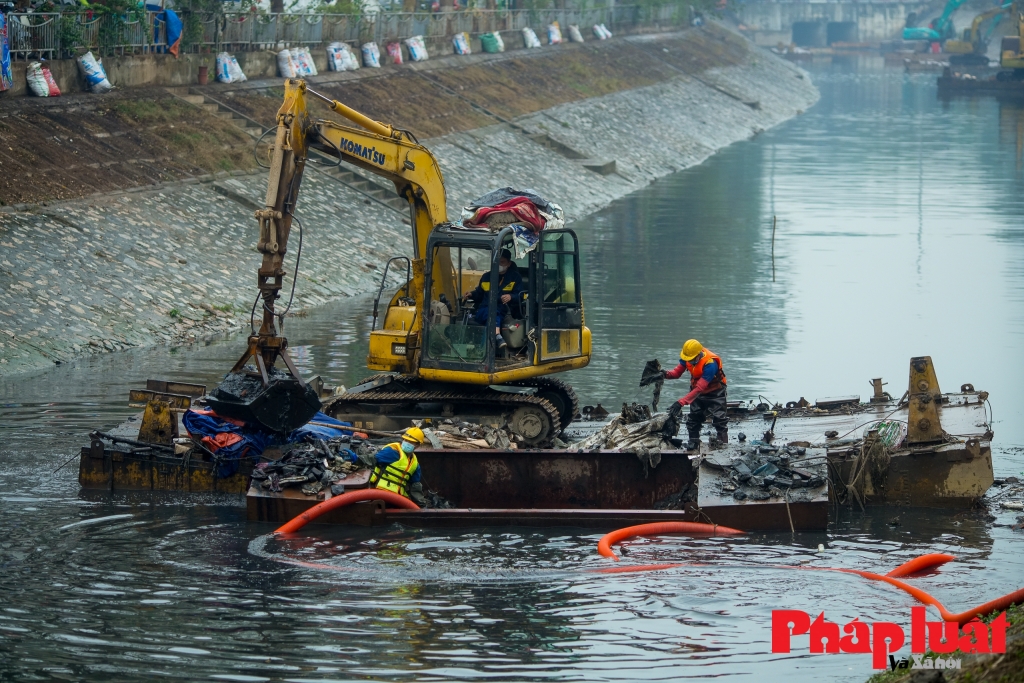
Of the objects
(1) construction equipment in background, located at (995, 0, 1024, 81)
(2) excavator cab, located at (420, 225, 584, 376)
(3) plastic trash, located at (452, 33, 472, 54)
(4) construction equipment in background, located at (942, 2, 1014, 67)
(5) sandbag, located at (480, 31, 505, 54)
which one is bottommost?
(2) excavator cab, located at (420, 225, 584, 376)

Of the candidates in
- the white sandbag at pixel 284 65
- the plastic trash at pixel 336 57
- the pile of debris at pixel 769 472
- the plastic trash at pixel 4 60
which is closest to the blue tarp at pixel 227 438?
the pile of debris at pixel 769 472

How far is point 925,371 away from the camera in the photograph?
17.5 meters

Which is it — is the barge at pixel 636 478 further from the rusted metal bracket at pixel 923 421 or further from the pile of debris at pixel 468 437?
the pile of debris at pixel 468 437

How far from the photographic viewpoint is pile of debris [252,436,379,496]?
16125 millimetres

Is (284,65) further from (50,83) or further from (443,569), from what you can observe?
(443,569)

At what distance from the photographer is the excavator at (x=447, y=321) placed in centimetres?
1803

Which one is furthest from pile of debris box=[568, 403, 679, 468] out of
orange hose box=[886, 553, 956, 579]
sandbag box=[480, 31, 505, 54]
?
sandbag box=[480, 31, 505, 54]

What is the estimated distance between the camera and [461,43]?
60.3 meters

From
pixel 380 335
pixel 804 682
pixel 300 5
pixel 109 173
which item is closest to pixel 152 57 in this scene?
pixel 109 173

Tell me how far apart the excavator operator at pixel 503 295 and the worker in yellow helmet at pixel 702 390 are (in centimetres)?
215

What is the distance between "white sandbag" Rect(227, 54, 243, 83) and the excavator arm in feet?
79.1

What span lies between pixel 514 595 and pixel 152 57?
28.2 m

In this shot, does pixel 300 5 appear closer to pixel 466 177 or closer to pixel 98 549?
pixel 466 177

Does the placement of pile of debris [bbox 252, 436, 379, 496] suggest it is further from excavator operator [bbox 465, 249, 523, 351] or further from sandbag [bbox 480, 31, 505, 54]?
sandbag [bbox 480, 31, 505, 54]
